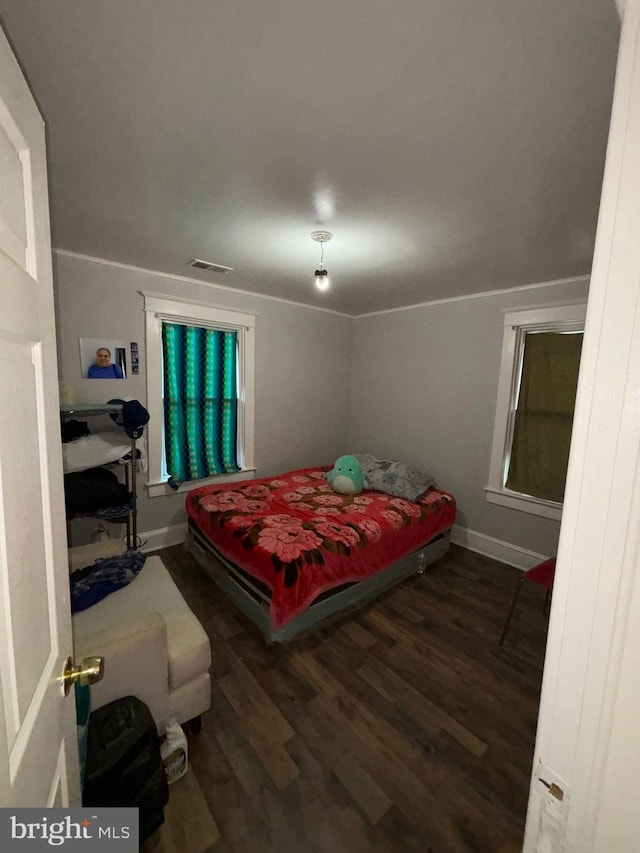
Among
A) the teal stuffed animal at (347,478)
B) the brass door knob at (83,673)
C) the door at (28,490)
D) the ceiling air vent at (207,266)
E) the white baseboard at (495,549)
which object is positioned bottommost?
the white baseboard at (495,549)

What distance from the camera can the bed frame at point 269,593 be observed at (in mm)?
2033

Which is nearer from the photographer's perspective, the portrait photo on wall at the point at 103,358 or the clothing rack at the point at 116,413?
the clothing rack at the point at 116,413

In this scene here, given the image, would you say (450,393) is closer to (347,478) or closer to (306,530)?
(347,478)

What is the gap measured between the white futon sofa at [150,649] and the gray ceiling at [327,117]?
1898 millimetres

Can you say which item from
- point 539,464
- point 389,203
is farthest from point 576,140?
point 539,464

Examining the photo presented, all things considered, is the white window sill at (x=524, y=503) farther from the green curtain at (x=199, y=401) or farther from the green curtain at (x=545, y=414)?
the green curtain at (x=199, y=401)

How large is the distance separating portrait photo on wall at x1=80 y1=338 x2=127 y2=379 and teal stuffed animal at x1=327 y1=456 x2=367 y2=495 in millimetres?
2092

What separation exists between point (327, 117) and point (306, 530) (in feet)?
7.09

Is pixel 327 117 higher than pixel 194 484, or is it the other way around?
pixel 327 117

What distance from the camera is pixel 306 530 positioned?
233cm

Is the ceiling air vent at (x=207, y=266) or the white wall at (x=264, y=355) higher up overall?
the ceiling air vent at (x=207, y=266)

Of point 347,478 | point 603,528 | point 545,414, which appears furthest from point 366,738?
point 545,414

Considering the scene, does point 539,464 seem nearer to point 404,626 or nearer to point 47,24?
point 404,626

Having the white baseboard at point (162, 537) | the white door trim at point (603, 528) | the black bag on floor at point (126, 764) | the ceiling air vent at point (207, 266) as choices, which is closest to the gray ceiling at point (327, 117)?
the ceiling air vent at point (207, 266)
